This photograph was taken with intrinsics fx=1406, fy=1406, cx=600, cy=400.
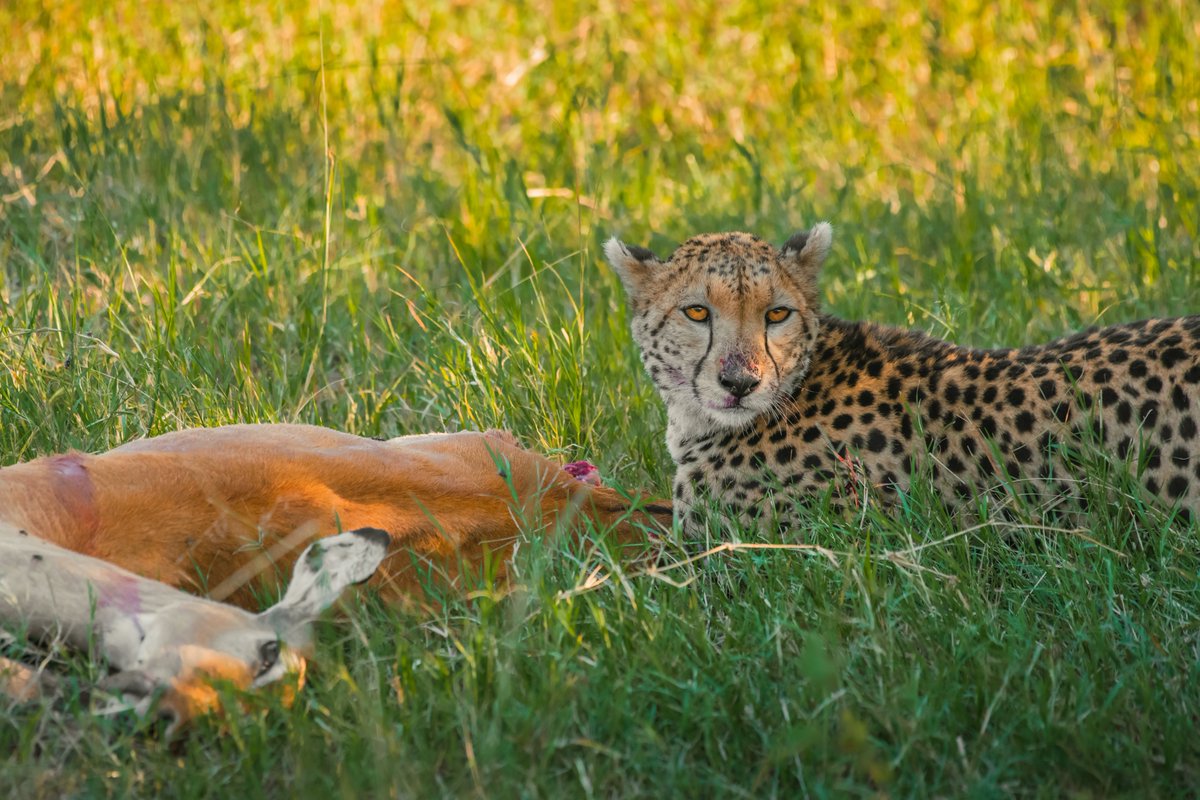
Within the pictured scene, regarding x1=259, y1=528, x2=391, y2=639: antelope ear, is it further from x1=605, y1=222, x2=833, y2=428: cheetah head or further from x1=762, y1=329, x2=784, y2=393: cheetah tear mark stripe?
x1=762, y1=329, x2=784, y2=393: cheetah tear mark stripe

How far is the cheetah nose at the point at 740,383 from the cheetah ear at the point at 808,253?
46 centimetres

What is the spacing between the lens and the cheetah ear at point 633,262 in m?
4.54

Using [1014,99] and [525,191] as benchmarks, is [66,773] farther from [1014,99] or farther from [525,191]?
[1014,99]

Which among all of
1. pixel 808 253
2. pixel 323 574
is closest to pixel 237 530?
pixel 323 574

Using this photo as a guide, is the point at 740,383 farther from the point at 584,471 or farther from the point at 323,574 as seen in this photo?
the point at 323,574

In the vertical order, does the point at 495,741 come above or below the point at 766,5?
below

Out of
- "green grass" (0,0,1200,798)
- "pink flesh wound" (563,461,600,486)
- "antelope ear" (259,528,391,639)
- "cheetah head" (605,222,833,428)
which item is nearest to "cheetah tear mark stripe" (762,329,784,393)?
"cheetah head" (605,222,833,428)

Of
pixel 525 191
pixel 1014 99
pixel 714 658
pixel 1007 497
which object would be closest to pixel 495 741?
pixel 714 658

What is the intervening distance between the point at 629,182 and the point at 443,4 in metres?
2.46

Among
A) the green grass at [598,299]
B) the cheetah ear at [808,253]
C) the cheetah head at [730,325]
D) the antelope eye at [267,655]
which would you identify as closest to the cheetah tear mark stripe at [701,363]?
the cheetah head at [730,325]

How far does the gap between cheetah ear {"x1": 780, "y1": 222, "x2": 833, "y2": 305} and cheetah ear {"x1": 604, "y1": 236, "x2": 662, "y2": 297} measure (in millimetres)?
421

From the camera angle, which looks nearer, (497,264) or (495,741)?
(495,741)

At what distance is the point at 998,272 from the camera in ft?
19.7

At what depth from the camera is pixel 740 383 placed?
4082mm
